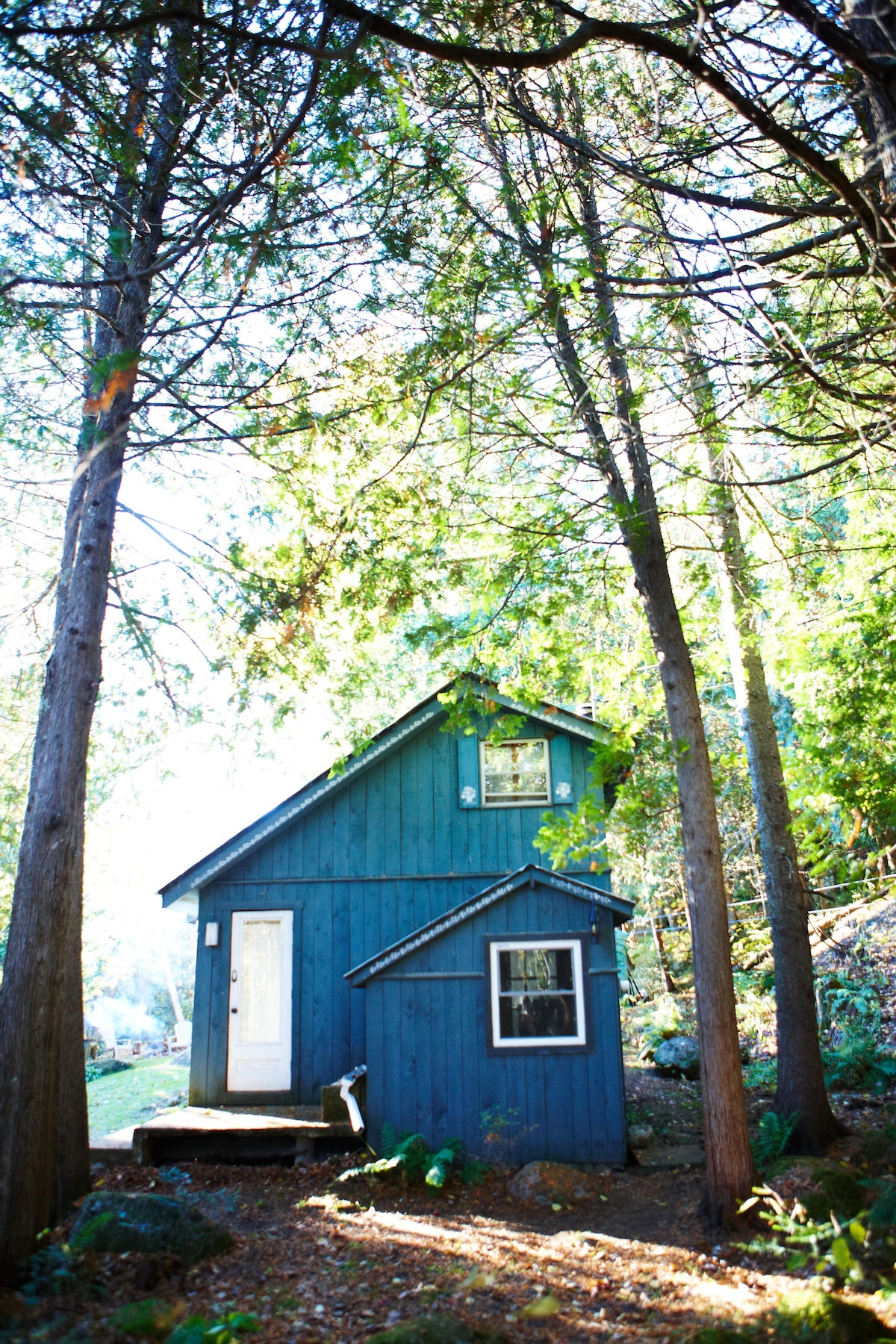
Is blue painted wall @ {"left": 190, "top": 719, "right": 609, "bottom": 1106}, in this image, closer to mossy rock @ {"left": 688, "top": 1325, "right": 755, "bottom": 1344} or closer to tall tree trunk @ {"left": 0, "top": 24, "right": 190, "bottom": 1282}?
tall tree trunk @ {"left": 0, "top": 24, "right": 190, "bottom": 1282}

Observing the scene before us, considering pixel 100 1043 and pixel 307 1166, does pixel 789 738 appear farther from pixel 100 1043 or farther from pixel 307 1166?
pixel 100 1043

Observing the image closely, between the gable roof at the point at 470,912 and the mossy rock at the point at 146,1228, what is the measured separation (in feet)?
13.3

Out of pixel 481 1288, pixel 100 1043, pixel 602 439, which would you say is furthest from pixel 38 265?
pixel 100 1043

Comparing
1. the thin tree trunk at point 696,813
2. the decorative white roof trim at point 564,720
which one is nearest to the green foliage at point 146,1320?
the thin tree trunk at point 696,813

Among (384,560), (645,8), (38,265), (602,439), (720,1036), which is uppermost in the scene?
(645,8)

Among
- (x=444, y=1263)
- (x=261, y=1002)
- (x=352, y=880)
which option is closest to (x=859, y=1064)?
(x=352, y=880)

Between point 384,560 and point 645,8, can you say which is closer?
point 645,8

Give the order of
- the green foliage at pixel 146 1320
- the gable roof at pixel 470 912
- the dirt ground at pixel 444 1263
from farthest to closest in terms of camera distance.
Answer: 1. the gable roof at pixel 470 912
2. the dirt ground at pixel 444 1263
3. the green foliage at pixel 146 1320

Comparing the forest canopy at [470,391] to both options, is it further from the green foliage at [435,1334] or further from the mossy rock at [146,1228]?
the green foliage at [435,1334]

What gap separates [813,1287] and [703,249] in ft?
22.2

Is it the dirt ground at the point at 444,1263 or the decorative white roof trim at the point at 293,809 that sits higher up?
the decorative white roof trim at the point at 293,809

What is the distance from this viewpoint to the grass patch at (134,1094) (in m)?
13.9

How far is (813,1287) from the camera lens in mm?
5461

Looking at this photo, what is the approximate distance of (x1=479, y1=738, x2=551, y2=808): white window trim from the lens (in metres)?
12.7
